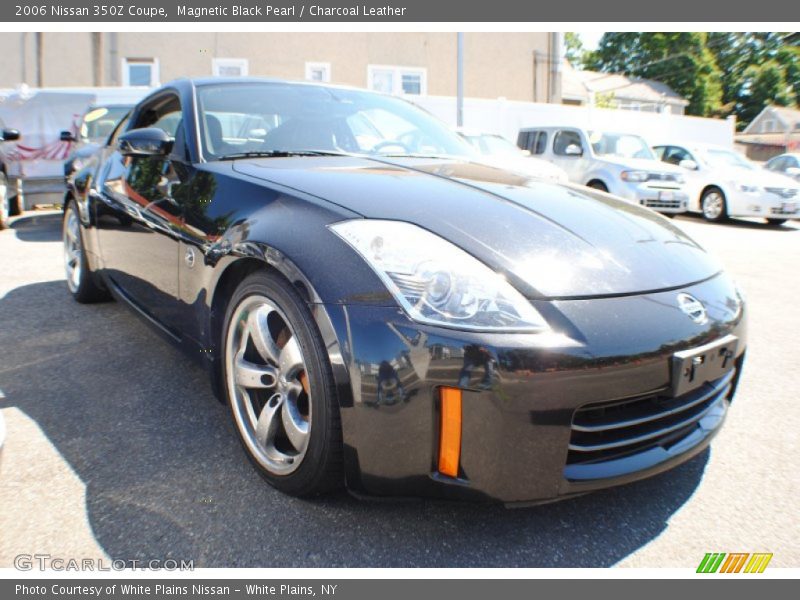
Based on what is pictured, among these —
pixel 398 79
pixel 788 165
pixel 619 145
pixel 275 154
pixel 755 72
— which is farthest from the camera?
pixel 755 72

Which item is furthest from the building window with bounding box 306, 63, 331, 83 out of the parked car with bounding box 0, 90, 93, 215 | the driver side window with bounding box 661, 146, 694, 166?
the driver side window with bounding box 661, 146, 694, 166

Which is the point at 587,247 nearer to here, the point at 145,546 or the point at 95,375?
the point at 145,546

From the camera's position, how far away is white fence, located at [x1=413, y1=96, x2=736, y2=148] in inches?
619

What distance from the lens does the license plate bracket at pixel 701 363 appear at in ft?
5.68

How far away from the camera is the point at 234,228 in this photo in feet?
7.09

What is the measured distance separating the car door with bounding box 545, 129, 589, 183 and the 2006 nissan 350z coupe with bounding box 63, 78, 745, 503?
947 centimetres

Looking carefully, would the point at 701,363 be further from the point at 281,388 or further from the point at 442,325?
the point at 281,388

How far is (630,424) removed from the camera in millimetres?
1713

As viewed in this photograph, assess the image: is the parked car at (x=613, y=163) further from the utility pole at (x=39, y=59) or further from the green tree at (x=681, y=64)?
the green tree at (x=681, y=64)

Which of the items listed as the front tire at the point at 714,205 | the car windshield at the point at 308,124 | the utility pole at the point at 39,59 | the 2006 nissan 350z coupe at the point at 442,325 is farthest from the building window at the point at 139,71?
the 2006 nissan 350z coupe at the point at 442,325

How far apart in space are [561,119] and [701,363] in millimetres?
17352

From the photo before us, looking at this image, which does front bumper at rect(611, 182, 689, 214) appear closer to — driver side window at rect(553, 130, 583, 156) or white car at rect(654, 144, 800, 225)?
white car at rect(654, 144, 800, 225)

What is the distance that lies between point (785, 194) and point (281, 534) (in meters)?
11.3

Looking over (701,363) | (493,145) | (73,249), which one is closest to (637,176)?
(493,145)
